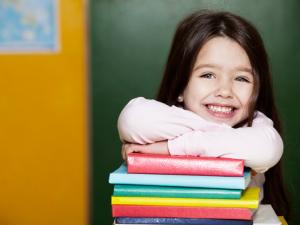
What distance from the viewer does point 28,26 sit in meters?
2.03

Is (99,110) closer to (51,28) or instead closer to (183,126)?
(51,28)

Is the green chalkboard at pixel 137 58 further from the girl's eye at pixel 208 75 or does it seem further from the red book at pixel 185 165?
the red book at pixel 185 165

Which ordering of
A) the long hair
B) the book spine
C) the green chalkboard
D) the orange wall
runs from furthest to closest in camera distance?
the orange wall
the green chalkboard
the long hair
the book spine

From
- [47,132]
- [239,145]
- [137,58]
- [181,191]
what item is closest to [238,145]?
[239,145]

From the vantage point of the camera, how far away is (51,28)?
2.00 m

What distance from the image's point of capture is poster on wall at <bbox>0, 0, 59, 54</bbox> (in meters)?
2.00

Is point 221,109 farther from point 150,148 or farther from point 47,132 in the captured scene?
point 47,132

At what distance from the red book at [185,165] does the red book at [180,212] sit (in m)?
0.04

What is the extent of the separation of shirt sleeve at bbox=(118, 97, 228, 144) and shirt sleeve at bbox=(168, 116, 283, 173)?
0.02 metres

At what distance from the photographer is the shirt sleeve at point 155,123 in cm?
75

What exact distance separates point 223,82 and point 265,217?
24cm

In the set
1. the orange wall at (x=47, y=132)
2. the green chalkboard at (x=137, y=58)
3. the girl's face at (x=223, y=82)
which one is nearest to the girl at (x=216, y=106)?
the girl's face at (x=223, y=82)

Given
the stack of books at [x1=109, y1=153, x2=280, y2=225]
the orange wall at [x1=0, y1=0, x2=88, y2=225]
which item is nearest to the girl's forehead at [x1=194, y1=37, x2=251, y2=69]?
the stack of books at [x1=109, y1=153, x2=280, y2=225]

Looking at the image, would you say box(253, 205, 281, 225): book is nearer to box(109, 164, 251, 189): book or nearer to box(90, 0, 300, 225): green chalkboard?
box(109, 164, 251, 189): book
